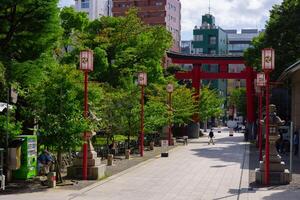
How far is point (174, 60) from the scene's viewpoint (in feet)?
224

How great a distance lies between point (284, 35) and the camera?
44062mm

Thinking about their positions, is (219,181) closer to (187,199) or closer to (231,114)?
(187,199)

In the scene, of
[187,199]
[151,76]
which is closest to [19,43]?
[187,199]

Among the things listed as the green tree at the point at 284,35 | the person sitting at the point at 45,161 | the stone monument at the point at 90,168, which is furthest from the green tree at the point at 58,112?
the green tree at the point at 284,35

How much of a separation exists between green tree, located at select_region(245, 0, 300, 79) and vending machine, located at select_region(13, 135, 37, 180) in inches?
1036

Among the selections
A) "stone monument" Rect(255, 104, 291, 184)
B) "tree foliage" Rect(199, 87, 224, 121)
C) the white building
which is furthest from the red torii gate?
"stone monument" Rect(255, 104, 291, 184)

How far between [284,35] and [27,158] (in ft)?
96.2

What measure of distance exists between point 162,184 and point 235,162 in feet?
37.5

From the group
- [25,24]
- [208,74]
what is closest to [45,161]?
[25,24]

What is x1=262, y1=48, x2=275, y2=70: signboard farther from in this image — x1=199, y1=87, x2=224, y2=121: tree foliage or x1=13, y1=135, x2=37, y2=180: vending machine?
x1=199, y1=87, x2=224, y2=121: tree foliage

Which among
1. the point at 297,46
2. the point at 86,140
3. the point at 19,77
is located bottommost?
the point at 86,140

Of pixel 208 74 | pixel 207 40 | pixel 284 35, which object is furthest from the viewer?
pixel 207 40

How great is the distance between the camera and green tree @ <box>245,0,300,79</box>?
42.3m

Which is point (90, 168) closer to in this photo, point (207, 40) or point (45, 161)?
point (45, 161)
